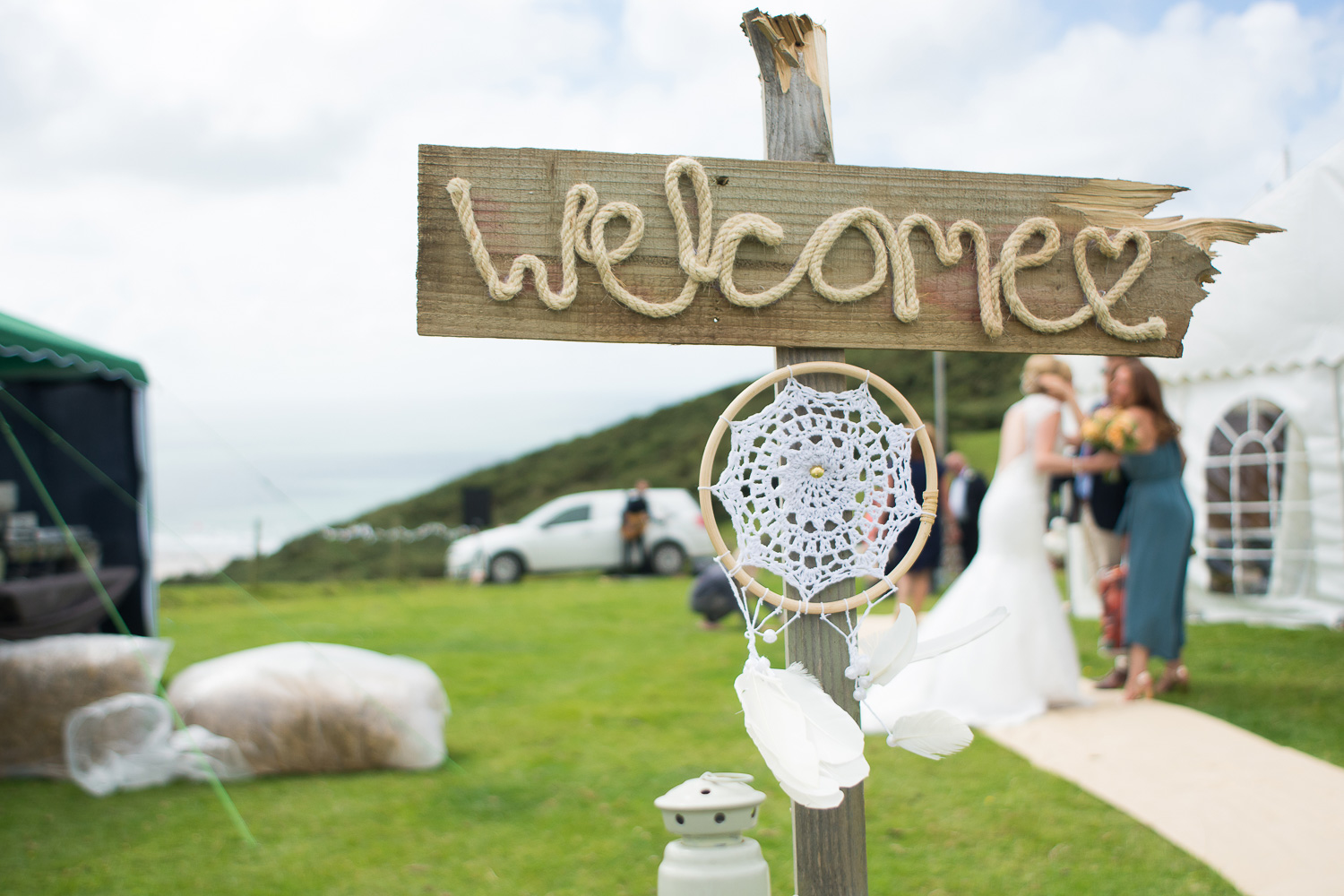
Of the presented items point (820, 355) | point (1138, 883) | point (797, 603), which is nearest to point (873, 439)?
point (820, 355)

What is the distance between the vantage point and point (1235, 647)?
639 cm

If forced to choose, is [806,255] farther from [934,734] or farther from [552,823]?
[552,823]

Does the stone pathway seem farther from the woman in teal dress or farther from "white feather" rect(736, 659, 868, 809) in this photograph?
"white feather" rect(736, 659, 868, 809)

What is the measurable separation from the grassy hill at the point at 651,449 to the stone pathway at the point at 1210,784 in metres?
14.4

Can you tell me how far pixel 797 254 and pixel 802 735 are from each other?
71 cm

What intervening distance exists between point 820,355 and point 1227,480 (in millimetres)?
7644

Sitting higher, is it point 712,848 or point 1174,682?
point 712,848

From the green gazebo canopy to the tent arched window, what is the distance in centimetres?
815

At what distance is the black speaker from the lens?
17375 millimetres

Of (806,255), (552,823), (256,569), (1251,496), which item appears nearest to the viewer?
(806,255)

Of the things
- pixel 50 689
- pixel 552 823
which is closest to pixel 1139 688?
pixel 552 823

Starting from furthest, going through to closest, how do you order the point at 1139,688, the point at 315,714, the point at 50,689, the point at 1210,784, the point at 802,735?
1. the point at 1139,688
2. the point at 50,689
3. the point at 315,714
4. the point at 1210,784
5. the point at 802,735

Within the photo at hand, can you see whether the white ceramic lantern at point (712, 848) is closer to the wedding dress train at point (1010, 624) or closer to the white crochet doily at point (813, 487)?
the white crochet doily at point (813, 487)

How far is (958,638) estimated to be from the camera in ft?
4.79
